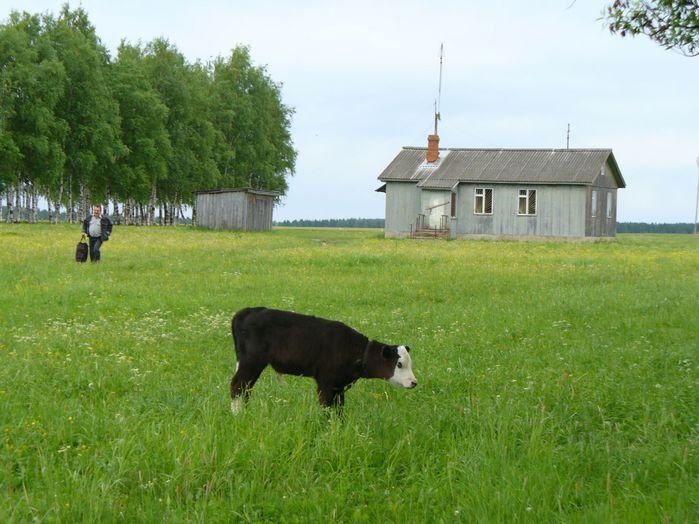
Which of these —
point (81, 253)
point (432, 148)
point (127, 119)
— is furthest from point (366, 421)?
point (127, 119)

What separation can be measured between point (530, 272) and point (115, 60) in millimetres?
54525

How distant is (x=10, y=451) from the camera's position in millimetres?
5867

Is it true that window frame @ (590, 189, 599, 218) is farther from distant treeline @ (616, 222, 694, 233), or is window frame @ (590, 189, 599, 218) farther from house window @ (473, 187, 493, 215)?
distant treeline @ (616, 222, 694, 233)

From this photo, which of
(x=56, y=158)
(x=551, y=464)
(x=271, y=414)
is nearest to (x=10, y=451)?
(x=271, y=414)

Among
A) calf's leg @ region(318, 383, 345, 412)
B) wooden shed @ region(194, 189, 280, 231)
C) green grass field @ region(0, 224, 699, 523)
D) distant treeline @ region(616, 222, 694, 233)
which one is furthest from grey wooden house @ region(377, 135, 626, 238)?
distant treeline @ region(616, 222, 694, 233)

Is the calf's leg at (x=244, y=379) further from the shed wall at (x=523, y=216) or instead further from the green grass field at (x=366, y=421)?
the shed wall at (x=523, y=216)

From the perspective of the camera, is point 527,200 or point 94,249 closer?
point 94,249

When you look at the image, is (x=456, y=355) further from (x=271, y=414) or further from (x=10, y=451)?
(x=10, y=451)

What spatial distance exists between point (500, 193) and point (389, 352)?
1790 inches

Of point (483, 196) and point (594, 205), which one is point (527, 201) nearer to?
point (483, 196)

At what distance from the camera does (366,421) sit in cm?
671

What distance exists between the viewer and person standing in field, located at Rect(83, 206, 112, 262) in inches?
944

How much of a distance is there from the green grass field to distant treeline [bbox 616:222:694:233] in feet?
579

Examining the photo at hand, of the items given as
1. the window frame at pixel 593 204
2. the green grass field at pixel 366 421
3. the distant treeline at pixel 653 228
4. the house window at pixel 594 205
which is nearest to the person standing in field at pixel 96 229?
the green grass field at pixel 366 421
